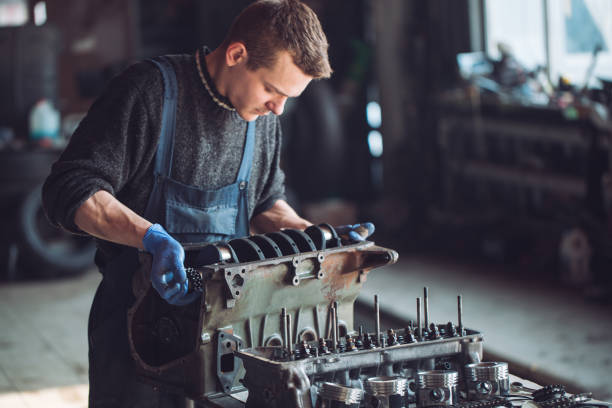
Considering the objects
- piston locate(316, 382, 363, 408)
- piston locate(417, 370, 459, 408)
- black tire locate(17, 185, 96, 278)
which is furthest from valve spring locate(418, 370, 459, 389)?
black tire locate(17, 185, 96, 278)

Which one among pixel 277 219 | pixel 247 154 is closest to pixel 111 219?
pixel 247 154

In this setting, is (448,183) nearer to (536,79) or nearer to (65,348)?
(536,79)

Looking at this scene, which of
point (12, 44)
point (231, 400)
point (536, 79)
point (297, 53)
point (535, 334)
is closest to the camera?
point (231, 400)

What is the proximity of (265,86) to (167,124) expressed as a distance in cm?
22

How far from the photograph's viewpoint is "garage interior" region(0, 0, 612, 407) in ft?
13.5

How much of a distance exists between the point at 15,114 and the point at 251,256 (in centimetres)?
457

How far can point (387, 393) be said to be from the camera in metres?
1.40

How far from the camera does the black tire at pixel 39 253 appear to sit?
5070 mm

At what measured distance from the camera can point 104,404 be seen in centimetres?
173

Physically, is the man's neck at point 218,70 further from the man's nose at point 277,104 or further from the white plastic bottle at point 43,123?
the white plastic bottle at point 43,123

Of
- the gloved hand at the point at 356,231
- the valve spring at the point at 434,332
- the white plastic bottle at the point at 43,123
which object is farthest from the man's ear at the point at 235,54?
the white plastic bottle at the point at 43,123

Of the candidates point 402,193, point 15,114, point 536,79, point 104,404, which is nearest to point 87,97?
point 15,114

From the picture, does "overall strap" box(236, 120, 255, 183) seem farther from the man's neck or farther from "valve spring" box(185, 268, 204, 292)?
"valve spring" box(185, 268, 204, 292)

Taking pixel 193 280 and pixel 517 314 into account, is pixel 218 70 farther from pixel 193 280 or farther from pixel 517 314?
pixel 517 314
